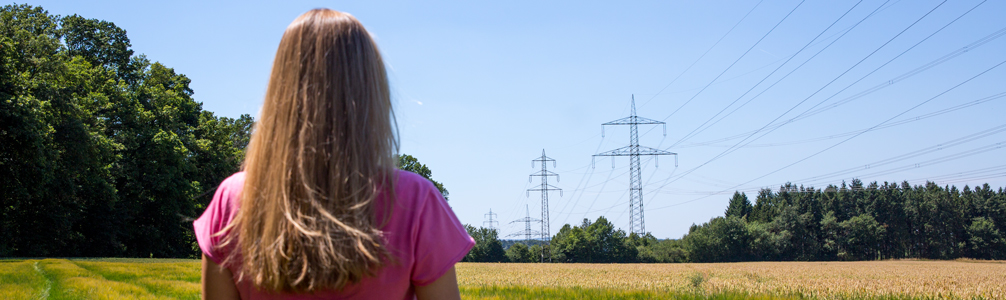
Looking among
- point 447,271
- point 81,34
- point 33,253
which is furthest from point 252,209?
point 81,34

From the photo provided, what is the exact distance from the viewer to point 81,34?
41500 mm

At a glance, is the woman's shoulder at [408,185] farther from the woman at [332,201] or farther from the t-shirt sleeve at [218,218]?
the t-shirt sleeve at [218,218]

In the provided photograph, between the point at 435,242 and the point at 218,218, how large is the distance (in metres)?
0.62

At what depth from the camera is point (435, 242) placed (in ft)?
4.90

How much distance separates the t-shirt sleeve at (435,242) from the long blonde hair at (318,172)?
0.09 meters

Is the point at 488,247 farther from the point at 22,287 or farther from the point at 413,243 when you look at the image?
the point at 413,243

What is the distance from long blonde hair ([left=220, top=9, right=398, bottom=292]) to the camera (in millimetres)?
1445

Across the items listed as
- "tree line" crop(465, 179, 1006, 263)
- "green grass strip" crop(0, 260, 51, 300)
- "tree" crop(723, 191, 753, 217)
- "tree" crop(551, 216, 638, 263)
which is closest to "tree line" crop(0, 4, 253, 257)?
"green grass strip" crop(0, 260, 51, 300)

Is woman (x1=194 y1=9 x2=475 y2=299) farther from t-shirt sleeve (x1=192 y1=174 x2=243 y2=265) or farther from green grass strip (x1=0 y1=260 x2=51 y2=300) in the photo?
green grass strip (x1=0 y1=260 x2=51 y2=300)

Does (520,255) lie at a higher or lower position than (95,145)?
lower

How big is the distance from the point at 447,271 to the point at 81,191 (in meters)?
39.3

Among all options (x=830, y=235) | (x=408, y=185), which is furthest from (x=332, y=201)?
(x=830, y=235)

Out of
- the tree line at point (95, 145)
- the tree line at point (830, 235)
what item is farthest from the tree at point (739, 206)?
the tree line at point (95, 145)

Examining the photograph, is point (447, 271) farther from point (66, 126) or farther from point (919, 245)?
point (919, 245)
